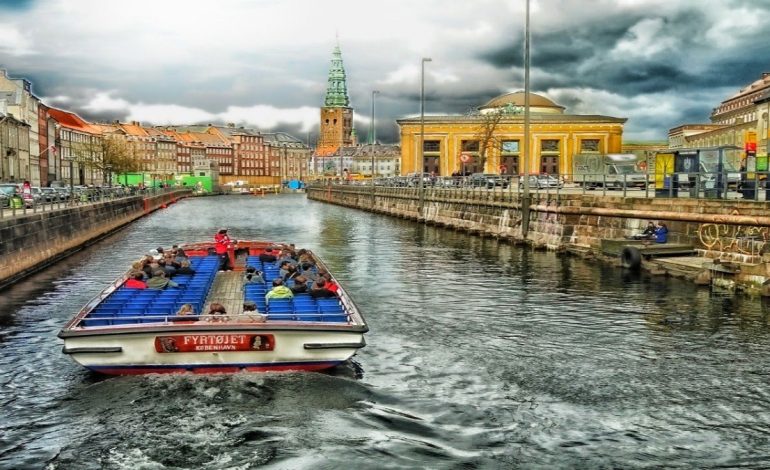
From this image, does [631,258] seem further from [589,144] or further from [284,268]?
[589,144]

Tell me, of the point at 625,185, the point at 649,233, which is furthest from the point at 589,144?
the point at 649,233

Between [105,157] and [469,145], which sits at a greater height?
[469,145]

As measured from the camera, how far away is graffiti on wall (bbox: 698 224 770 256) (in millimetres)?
26422

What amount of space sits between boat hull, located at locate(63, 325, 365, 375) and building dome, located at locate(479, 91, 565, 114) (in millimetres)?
128745

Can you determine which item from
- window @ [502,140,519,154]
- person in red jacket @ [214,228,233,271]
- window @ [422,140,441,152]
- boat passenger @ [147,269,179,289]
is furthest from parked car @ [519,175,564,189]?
window @ [422,140,441,152]

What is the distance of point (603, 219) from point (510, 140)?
307 feet

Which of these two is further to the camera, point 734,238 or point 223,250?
point 734,238

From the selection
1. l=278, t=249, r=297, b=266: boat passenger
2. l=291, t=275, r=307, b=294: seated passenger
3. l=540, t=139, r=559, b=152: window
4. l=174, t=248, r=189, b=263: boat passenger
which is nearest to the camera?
l=291, t=275, r=307, b=294: seated passenger

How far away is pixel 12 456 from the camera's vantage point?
1120cm

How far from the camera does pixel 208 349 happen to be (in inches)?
533

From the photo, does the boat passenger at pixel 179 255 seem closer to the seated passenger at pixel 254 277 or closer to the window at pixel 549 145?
the seated passenger at pixel 254 277

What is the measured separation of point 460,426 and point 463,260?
81.5 ft

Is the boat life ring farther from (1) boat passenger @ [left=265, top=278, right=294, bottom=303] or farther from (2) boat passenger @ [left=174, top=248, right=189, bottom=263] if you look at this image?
(1) boat passenger @ [left=265, top=278, right=294, bottom=303]

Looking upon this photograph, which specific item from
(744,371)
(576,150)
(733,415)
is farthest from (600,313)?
(576,150)
